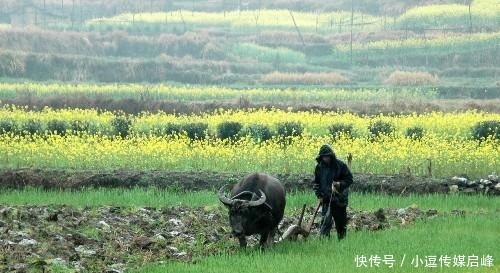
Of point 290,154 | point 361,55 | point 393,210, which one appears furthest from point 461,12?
point 393,210

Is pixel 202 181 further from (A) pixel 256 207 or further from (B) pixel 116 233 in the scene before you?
(A) pixel 256 207

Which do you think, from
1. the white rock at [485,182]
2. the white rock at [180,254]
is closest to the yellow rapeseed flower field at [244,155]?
the white rock at [485,182]

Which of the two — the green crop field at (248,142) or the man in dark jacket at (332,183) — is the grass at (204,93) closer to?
the green crop field at (248,142)

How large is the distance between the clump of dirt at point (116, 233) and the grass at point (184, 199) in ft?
2.61

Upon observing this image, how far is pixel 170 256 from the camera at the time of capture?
42.5 ft

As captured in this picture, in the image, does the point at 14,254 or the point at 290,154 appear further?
the point at 290,154

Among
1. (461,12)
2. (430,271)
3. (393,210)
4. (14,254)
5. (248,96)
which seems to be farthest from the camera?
(461,12)

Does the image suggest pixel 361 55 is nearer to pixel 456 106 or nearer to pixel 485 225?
pixel 456 106

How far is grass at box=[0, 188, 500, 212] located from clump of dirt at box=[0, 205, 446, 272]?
796 millimetres

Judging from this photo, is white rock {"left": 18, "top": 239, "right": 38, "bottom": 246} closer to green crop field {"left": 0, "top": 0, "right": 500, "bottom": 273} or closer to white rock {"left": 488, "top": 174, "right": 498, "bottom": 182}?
green crop field {"left": 0, "top": 0, "right": 500, "bottom": 273}

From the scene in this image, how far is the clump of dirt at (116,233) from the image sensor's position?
12125 mm

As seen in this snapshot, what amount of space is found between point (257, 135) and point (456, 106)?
13.4 meters

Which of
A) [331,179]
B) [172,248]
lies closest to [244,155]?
[331,179]

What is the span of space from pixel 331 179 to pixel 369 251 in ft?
5.12
